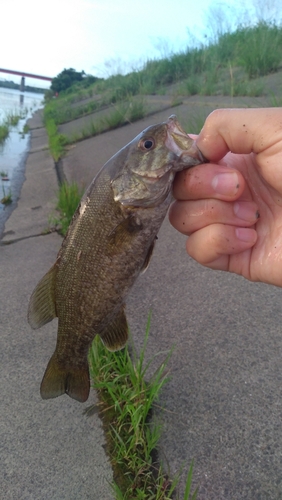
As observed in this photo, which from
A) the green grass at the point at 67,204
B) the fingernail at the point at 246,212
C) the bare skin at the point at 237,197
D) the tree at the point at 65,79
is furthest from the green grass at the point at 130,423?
the tree at the point at 65,79

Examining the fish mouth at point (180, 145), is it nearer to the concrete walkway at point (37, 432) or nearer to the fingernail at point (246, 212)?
the fingernail at point (246, 212)

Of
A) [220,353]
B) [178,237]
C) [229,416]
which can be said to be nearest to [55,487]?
[229,416]

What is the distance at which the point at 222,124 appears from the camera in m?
1.65

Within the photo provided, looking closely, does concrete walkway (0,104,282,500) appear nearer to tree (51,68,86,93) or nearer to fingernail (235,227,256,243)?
fingernail (235,227,256,243)

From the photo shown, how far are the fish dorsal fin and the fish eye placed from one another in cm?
64

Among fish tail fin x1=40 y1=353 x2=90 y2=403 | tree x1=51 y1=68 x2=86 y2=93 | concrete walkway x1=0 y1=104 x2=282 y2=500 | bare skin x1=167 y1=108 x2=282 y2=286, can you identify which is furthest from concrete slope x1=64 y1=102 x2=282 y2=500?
tree x1=51 y1=68 x2=86 y2=93

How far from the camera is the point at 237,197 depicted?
65.0 inches

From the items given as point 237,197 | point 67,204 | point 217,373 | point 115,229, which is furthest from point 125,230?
point 67,204

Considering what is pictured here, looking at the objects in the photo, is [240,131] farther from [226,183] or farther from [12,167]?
[12,167]

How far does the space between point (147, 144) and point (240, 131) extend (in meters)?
0.37

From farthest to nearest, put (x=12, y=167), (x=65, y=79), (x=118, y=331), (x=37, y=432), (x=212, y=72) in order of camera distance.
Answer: (x=65, y=79), (x=12, y=167), (x=212, y=72), (x=37, y=432), (x=118, y=331)

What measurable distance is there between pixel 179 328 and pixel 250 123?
158 centimetres

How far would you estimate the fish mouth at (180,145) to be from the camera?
162 centimetres

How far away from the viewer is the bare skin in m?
1.62
